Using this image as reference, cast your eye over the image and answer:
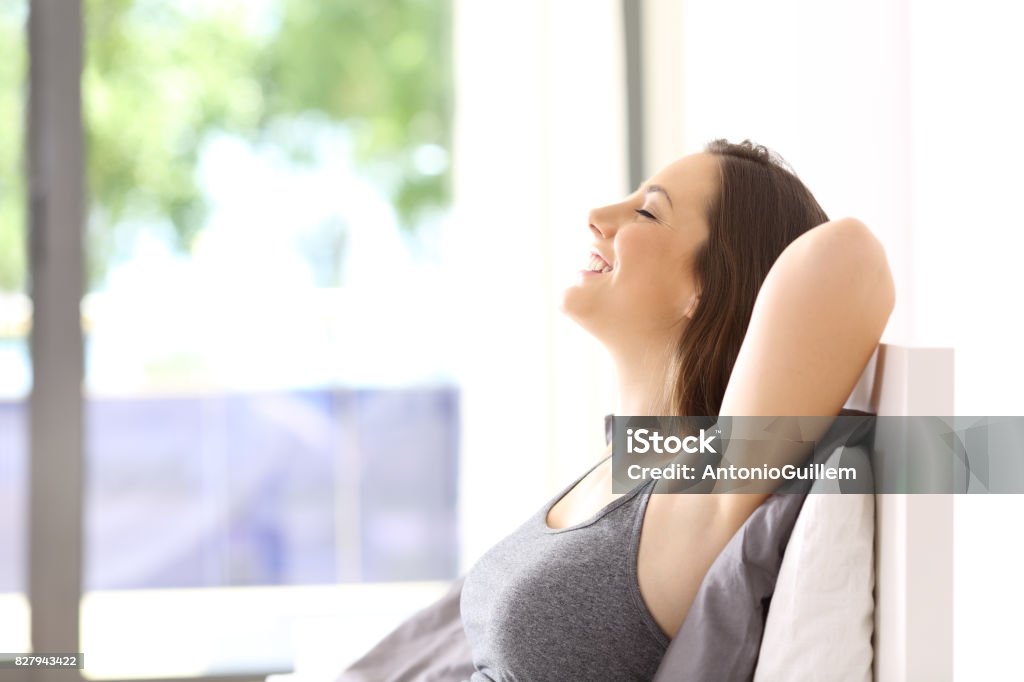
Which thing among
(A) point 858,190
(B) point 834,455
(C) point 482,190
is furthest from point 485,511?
(B) point 834,455

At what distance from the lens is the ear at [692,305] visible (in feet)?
3.78

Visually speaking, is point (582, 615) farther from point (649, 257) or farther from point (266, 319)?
point (266, 319)

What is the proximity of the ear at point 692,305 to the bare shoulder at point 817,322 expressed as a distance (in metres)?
0.26

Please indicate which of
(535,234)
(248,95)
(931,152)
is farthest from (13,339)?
(931,152)

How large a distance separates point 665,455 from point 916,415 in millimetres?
420

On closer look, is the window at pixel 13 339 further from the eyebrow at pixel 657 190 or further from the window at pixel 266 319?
the eyebrow at pixel 657 190

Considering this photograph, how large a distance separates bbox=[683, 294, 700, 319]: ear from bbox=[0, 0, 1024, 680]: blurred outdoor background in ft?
4.33

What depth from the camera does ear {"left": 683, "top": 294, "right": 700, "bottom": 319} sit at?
3.78 ft

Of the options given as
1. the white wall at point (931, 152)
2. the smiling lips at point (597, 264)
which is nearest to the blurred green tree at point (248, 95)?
the white wall at point (931, 152)

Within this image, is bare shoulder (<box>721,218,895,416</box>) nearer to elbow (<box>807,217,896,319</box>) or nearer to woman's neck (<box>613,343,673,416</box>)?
elbow (<box>807,217,896,319</box>)

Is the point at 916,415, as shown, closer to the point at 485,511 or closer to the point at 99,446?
the point at 485,511

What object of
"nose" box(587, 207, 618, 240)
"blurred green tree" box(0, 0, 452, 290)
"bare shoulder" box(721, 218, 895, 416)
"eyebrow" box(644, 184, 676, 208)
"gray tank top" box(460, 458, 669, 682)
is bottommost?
"gray tank top" box(460, 458, 669, 682)

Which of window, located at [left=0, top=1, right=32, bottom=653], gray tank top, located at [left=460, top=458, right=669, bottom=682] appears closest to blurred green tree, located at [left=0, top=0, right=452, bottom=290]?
window, located at [left=0, top=1, right=32, bottom=653]

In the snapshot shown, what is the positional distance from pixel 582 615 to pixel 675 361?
0.37m
